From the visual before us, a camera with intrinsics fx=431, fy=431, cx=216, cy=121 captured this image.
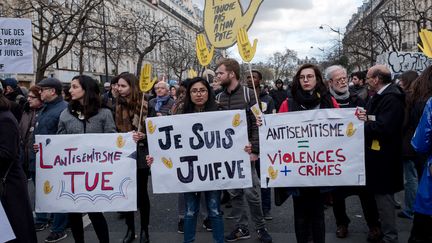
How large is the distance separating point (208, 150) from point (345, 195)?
1.77 m

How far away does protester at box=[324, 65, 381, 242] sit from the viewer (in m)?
4.90

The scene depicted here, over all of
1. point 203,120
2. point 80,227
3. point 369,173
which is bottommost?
point 80,227

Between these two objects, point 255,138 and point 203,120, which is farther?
point 255,138

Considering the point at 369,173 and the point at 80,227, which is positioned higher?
the point at 369,173

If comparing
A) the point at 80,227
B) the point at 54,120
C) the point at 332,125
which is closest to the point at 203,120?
the point at 332,125

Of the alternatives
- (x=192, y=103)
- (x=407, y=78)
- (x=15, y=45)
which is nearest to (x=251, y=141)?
(x=192, y=103)

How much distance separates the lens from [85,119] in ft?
14.6

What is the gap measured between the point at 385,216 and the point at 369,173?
1.52 feet

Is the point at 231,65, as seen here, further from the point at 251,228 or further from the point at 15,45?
the point at 15,45

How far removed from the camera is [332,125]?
164 inches

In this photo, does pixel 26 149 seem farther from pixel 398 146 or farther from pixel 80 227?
pixel 398 146

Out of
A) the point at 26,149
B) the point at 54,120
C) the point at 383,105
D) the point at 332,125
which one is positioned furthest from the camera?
the point at 26,149

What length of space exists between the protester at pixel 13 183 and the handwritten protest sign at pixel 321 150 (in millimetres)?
2228

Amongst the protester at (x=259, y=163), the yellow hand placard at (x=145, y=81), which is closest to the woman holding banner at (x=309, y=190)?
the protester at (x=259, y=163)
